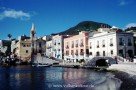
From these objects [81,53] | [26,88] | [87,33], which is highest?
[87,33]

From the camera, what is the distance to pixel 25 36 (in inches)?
A: 7087

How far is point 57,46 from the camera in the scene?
13025 cm

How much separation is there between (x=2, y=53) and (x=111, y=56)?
103508 mm

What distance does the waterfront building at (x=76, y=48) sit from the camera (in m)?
106

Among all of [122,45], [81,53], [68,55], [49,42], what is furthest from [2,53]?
[122,45]

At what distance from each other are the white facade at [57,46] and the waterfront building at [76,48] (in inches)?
132

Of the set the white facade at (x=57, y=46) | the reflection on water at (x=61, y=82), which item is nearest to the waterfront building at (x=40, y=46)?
the white facade at (x=57, y=46)

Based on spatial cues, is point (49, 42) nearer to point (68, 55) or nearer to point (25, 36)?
point (68, 55)

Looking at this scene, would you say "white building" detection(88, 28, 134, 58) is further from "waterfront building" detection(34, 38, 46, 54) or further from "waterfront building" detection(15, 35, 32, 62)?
"waterfront building" detection(15, 35, 32, 62)

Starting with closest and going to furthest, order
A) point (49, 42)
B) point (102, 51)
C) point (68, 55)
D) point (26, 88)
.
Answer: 1. point (26, 88)
2. point (102, 51)
3. point (68, 55)
4. point (49, 42)

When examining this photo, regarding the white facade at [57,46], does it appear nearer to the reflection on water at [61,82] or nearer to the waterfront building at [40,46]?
the waterfront building at [40,46]

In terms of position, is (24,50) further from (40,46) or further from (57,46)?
(57,46)

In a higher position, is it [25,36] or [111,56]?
[25,36]

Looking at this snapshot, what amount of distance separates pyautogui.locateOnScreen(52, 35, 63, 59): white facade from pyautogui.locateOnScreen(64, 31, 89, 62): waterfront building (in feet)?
11.0
